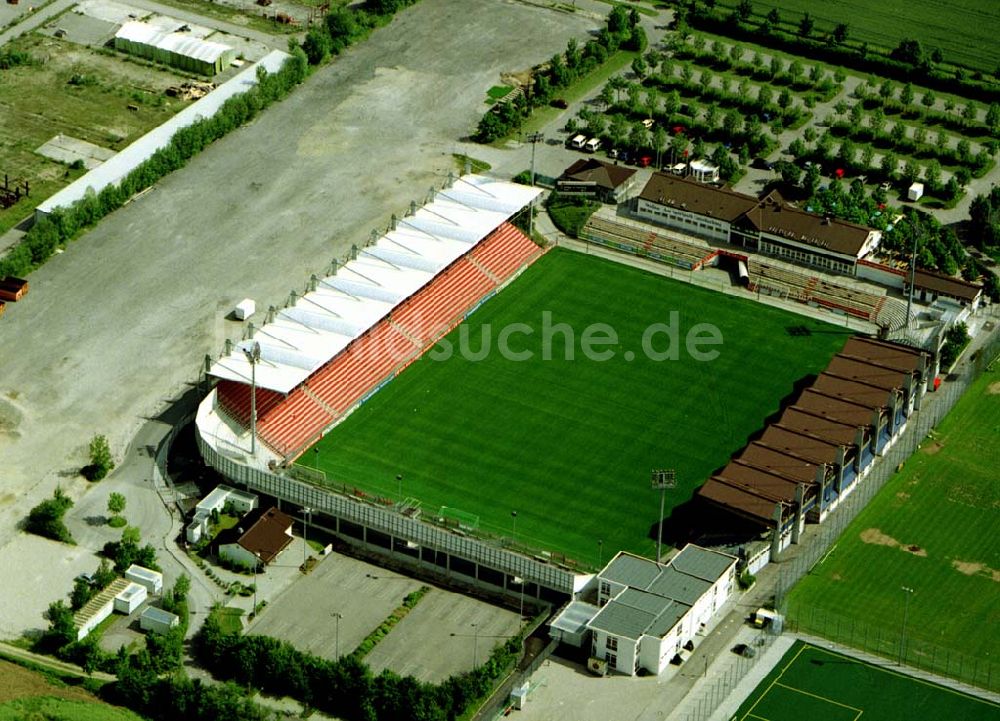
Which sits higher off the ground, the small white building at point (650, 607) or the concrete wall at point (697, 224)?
the concrete wall at point (697, 224)

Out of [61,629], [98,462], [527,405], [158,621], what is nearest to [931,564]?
[527,405]

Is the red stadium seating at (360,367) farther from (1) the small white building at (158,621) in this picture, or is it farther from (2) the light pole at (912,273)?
(2) the light pole at (912,273)

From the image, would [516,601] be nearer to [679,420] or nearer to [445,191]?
[679,420]

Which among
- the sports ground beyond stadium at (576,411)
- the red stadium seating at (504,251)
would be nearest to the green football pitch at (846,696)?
the sports ground beyond stadium at (576,411)

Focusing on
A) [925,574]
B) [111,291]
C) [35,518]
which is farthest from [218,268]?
[925,574]

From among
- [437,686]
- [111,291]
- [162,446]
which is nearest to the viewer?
[437,686]

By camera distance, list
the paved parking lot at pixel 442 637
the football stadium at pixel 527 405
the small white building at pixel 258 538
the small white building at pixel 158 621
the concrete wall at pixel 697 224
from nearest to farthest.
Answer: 1. the paved parking lot at pixel 442 637
2. the small white building at pixel 158 621
3. the small white building at pixel 258 538
4. the football stadium at pixel 527 405
5. the concrete wall at pixel 697 224

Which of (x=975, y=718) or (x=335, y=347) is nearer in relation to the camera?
(x=975, y=718)
